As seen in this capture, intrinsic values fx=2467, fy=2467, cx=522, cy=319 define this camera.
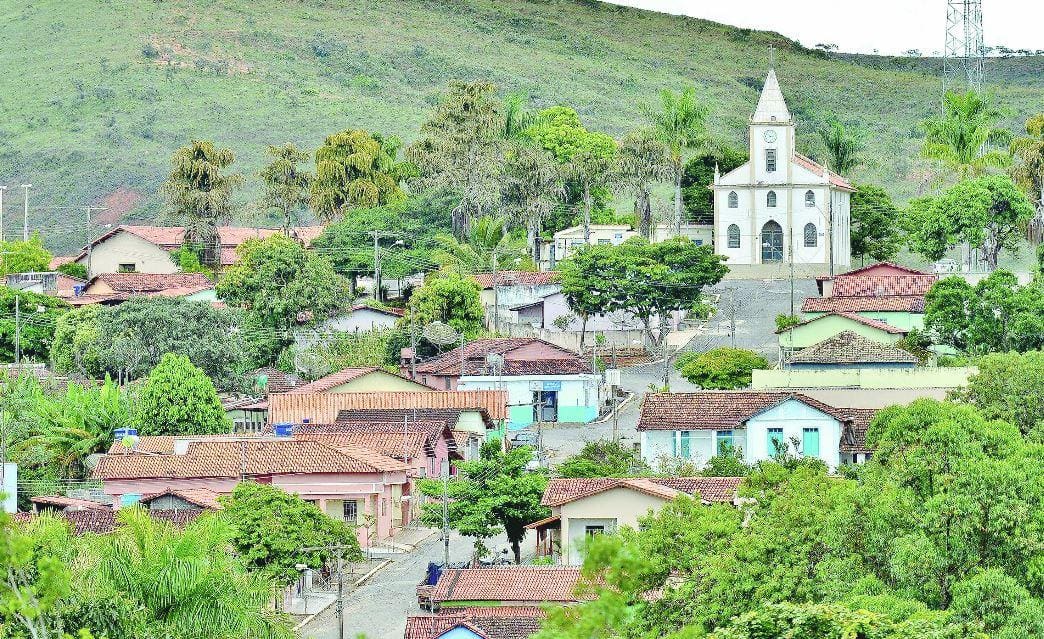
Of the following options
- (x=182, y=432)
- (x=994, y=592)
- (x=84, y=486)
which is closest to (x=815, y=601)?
(x=994, y=592)

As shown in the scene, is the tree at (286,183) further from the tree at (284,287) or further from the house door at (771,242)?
the house door at (771,242)

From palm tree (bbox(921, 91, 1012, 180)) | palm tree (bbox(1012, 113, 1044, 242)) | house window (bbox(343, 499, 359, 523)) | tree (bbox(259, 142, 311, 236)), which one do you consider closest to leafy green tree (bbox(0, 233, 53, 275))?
tree (bbox(259, 142, 311, 236))

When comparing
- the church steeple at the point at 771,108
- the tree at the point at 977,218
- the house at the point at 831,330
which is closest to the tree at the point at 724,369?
the house at the point at 831,330

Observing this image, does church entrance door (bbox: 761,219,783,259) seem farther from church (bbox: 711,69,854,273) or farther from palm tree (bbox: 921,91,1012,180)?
palm tree (bbox: 921,91,1012,180)

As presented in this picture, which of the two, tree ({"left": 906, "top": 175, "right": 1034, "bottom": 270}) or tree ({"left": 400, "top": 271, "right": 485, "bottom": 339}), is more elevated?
tree ({"left": 906, "top": 175, "right": 1034, "bottom": 270})

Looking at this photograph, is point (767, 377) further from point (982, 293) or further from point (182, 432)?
point (182, 432)

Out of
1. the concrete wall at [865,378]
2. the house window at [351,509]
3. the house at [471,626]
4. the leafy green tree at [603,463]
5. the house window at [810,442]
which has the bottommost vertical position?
the house at [471,626]

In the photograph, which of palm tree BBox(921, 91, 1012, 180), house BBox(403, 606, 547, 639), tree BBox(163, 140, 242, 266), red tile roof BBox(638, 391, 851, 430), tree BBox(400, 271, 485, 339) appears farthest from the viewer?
tree BBox(163, 140, 242, 266)
